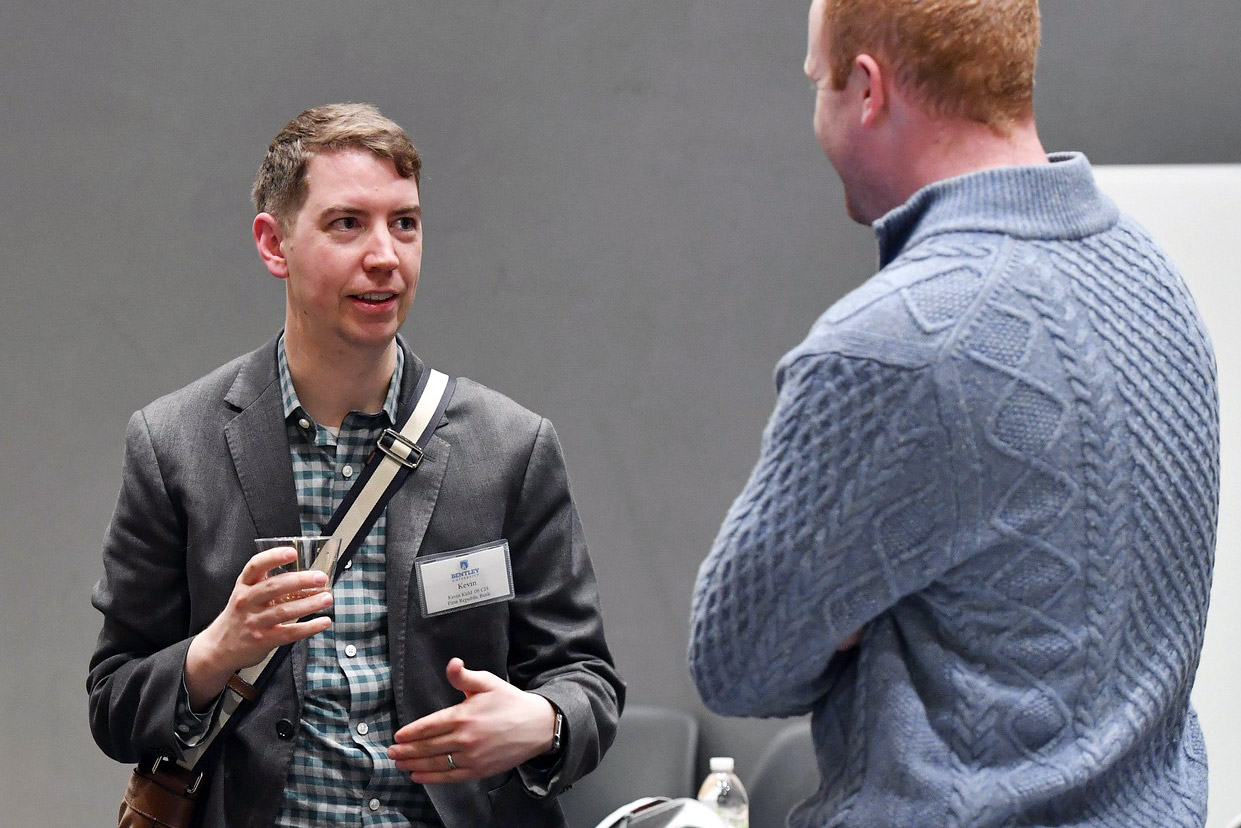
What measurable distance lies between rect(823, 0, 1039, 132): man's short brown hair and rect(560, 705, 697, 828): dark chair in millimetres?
2688

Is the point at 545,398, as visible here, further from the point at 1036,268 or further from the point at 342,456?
the point at 1036,268

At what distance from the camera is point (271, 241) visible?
8.28ft

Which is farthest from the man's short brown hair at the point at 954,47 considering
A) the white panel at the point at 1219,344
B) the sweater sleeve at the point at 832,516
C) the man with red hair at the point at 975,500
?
the white panel at the point at 1219,344

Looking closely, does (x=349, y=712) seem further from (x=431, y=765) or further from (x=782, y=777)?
(x=782, y=777)

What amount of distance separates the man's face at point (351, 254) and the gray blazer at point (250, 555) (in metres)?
0.16

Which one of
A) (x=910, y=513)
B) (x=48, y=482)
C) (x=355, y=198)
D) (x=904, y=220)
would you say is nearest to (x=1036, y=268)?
(x=904, y=220)

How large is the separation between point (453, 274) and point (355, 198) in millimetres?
1653

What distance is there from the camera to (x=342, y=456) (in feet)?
7.97

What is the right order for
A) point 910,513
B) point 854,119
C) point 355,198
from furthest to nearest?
point 355,198, point 854,119, point 910,513

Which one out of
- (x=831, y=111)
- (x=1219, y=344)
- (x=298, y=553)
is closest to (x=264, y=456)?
(x=298, y=553)

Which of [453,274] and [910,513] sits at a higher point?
[453,274]

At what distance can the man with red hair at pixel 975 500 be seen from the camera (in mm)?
1250

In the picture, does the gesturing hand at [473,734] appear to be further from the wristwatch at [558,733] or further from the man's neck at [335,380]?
the man's neck at [335,380]

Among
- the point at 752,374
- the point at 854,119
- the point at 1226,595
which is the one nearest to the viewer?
the point at 854,119
